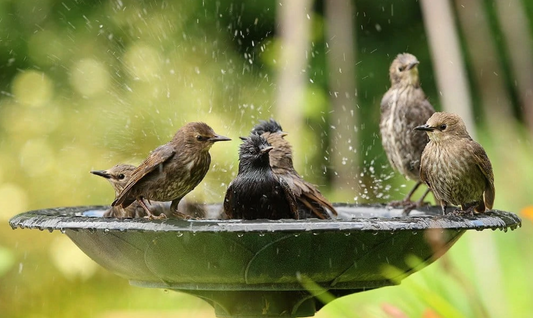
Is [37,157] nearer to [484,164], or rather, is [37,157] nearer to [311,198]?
[311,198]

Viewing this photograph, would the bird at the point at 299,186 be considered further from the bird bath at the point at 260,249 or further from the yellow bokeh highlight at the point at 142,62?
the yellow bokeh highlight at the point at 142,62

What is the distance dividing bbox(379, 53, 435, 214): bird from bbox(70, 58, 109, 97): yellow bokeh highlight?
3825 millimetres

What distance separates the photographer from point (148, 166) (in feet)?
11.7

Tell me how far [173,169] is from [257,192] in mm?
356

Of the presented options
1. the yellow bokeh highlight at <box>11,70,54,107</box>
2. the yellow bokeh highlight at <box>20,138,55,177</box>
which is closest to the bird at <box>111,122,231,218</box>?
the yellow bokeh highlight at <box>20,138,55,177</box>

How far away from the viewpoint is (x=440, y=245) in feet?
10.5

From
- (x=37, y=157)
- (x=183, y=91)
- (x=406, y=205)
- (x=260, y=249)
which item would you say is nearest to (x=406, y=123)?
(x=406, y=205)

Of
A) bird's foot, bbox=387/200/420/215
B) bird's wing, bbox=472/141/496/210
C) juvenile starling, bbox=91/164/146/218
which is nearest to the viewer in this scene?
bird's wing, bbox=472/141/496/210

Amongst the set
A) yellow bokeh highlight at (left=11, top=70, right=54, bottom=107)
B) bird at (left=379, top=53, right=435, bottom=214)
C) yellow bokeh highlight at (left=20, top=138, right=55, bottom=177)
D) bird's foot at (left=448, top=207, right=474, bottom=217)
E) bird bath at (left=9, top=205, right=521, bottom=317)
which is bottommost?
bird bath at (left=9, top=205, right=521, bottom=317)

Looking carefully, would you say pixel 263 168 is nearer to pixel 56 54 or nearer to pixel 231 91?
pixel 231 91

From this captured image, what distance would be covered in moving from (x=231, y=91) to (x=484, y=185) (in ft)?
16.0

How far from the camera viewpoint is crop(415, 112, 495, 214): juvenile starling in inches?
148

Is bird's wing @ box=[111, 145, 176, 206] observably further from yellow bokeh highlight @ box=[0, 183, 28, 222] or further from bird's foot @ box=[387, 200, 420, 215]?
yellow bokeh highlight @ box=[0, 183, 28, 222]

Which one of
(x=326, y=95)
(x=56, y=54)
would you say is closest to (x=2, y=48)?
(x=56, y=54)
